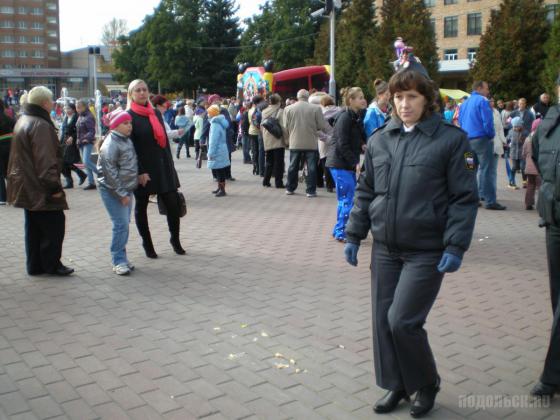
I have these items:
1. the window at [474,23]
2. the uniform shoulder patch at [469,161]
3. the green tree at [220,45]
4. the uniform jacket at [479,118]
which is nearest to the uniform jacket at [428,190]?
the uniform shoulder patch at [469,161]

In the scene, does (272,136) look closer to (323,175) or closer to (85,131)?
(323,175)

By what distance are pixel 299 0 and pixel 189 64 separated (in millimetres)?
13125

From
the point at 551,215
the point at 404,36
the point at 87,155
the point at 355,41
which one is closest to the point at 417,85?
the point at 551,215

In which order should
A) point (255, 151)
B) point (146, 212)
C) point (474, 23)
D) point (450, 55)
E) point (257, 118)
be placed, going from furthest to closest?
1. point (450, 55)
2. point (474, 23)
3. point (255, 151)
4. point (257, 118)
5. point (146, 212)

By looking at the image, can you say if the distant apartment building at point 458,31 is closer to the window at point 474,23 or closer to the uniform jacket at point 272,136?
the window at point 474,23

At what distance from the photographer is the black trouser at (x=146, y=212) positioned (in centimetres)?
734

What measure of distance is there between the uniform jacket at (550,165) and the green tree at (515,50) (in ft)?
117

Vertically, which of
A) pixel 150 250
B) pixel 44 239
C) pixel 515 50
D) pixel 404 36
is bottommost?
pixel 150 250

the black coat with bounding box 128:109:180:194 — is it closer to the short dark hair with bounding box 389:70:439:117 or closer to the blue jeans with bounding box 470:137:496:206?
the short dark hair with bounding box 389:70:439:117

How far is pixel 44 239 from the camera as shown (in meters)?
6.72

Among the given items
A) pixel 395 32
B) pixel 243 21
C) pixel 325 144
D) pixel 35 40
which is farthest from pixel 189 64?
pixel 35 40

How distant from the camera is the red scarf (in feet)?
23.6

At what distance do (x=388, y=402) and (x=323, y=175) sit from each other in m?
10.4

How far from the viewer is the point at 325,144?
12.5m
